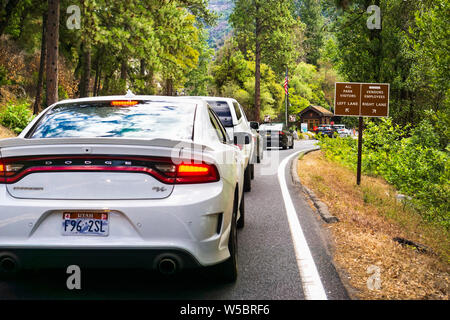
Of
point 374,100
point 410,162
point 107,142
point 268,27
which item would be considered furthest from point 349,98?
point 268,27

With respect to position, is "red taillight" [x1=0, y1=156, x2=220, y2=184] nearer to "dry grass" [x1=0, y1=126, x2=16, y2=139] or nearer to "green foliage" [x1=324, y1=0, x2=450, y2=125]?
"dry grass" [x1=0, y1=126, x2=16, y2=139]

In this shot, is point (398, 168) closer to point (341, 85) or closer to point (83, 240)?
point (341, 85)

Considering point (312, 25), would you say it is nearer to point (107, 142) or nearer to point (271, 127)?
point (271, 127)

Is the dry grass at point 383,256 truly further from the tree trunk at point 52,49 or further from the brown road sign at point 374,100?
→ the tree trunk at point 52,49

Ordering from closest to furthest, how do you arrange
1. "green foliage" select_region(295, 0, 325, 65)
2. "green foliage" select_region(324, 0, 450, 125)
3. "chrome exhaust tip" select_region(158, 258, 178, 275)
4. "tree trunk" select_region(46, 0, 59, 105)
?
"chrome exhaust tip" select_region(158, 258, 178, 275)
"tree trunk" select_region(46, 0, 59, 105)
"green foliage" select_region(324, 0, 450, 125)
"green foliage" select_region(295, 0, 325, 65)

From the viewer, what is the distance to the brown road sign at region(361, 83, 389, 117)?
11.1 metres

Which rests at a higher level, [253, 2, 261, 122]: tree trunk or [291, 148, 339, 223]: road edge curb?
[253, 2, 261, 122]: tree trunk

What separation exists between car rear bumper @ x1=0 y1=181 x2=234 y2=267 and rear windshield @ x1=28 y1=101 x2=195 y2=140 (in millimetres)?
789

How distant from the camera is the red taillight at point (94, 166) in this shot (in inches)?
126

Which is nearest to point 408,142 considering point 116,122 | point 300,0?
point 116,122

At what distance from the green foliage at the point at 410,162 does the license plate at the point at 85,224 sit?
281 inches

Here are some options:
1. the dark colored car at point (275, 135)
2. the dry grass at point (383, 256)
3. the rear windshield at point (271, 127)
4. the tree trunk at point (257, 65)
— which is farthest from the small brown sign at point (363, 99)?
the tree trunk at point (257, 65)

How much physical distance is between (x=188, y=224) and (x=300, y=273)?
1596 mm

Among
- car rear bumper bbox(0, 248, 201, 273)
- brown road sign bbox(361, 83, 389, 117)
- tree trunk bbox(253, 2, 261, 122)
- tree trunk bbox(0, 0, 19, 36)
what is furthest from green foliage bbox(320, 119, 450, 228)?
tree trunk bbox(253, 2, 261, 122)
